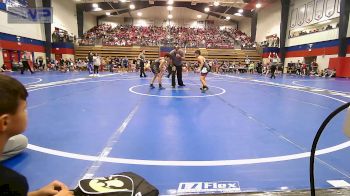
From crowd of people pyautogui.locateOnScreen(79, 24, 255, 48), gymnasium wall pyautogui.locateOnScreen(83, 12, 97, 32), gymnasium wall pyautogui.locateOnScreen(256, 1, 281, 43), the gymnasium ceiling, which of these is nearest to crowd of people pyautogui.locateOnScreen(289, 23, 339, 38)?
gymnasium wall pyautogui.locateOnScreen(256, 1, 281, 43)

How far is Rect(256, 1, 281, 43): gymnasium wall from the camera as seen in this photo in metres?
31.8

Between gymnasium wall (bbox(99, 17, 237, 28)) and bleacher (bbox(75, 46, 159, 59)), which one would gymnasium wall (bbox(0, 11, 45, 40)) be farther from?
gymnasium wall (bbox(99, 17, 237, 28))

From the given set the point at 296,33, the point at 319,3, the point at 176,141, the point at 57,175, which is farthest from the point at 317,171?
the point at 296,33

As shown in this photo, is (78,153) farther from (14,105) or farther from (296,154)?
(296,154)

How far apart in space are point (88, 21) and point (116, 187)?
138ft

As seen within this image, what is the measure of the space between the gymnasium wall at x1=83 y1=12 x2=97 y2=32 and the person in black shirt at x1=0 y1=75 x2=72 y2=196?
133ft

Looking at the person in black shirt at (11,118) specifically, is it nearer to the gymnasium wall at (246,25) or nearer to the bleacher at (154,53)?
the bleacher at (154,53)

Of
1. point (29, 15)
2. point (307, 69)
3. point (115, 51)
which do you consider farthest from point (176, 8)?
point (307, 69)

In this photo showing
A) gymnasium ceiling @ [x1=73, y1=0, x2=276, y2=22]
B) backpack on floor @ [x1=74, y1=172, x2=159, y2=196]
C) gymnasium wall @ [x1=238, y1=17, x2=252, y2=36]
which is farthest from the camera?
gymnasium wall @ [x1=238, y1=17, x2=252, y2=36]

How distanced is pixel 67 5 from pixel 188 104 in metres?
31.6

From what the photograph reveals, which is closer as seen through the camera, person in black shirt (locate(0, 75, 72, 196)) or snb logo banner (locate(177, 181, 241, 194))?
person in black shirt (locate(0, 75, 72, 196))

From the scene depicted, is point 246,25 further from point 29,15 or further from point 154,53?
point 29,15

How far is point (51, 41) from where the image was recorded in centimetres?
2961

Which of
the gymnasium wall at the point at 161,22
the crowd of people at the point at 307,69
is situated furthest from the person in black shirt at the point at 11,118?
the gymnasium wall at the point at 161,22
